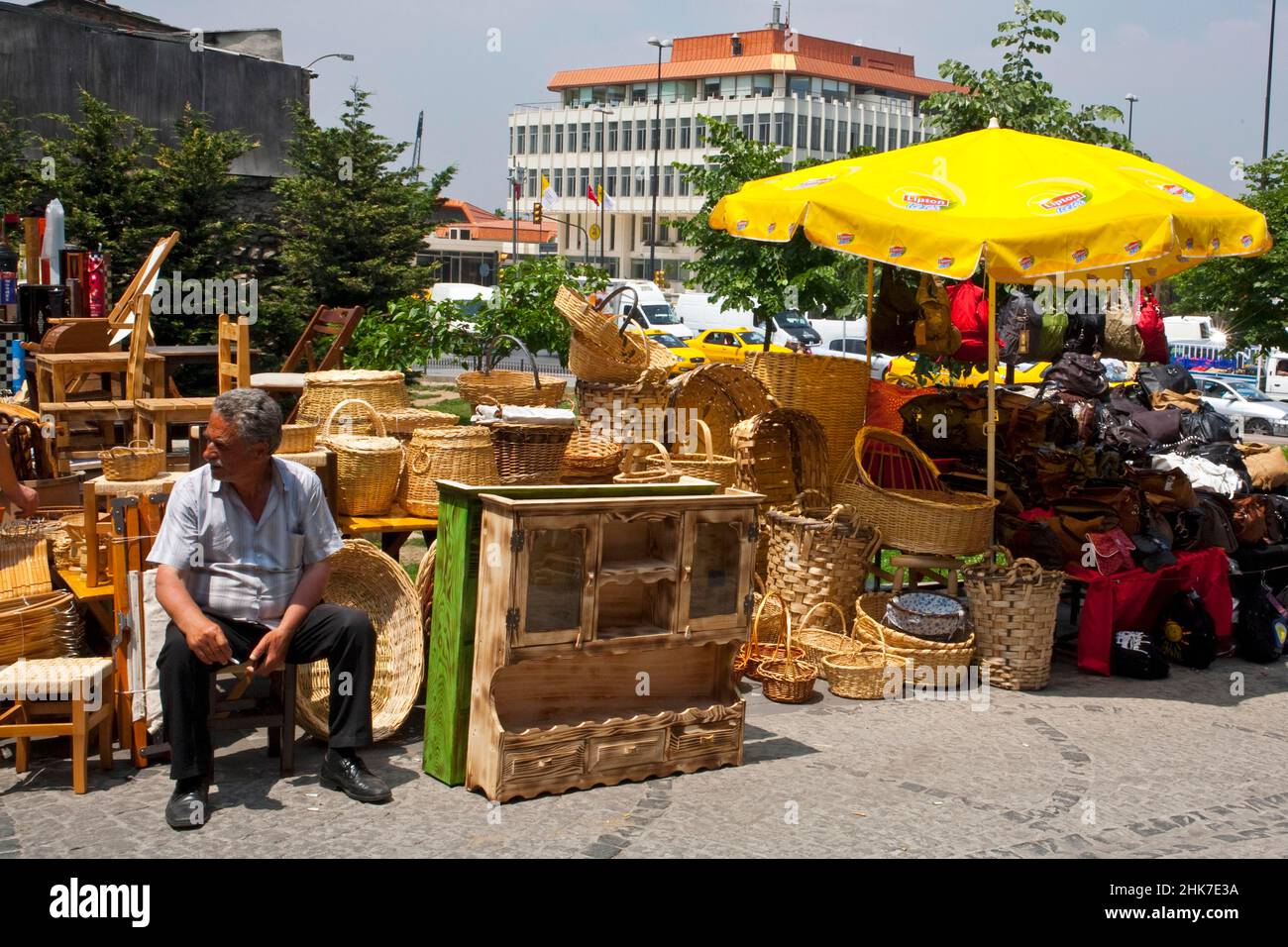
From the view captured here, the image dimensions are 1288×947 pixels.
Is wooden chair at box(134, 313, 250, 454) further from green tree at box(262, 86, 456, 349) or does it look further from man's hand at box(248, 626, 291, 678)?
green tree at box(262, 86, 456, 349)

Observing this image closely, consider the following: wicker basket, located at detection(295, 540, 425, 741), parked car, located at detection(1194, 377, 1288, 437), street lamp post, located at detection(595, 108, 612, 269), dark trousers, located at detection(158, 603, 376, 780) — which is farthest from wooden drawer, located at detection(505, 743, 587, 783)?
street lamp post, located at detection(595, 108, 612, 269)

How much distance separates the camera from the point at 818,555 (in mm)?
7145

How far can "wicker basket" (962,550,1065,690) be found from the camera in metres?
6.90

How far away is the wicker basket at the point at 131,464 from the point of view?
588 cm

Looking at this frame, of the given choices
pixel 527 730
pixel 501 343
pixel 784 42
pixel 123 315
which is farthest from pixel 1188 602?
pixel 784 42

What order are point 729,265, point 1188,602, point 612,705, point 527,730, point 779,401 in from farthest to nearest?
point 729,265
point 779,401
point 1188,602
point 612,705
point 527,730

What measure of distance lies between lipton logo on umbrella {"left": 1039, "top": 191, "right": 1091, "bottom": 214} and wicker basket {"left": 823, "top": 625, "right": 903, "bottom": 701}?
2512 mm

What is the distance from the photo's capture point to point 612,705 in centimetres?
539

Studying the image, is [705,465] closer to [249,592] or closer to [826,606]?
[826,606]

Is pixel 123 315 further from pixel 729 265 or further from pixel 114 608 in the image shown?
pixel 729 265

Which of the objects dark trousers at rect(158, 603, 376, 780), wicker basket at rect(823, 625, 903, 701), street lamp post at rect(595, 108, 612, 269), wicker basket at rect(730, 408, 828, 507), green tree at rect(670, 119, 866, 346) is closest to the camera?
dark trousers at rect(158, 603, 376, 780)

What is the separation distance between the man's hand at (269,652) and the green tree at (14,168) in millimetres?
13632

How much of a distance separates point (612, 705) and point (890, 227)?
3078 millimetres

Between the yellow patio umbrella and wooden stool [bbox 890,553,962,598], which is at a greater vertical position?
the yellow patio umbrella
